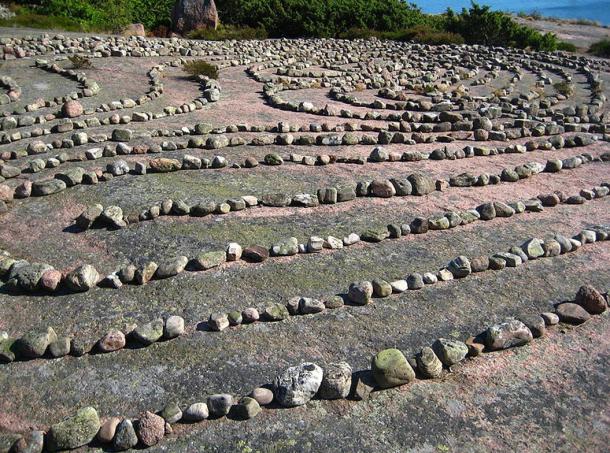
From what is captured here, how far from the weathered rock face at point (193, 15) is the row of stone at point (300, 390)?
24176 millimetres

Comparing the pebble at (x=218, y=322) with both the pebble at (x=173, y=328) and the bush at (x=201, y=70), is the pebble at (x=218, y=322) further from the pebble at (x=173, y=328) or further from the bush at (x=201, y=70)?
the bush at (x=201, y=70)

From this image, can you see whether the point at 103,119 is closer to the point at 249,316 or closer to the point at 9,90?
the point at 9,90

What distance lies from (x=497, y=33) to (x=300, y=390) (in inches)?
994

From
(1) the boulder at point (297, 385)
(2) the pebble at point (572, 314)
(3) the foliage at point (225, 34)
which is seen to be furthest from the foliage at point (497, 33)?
(1) the boulder at point (297, 385)

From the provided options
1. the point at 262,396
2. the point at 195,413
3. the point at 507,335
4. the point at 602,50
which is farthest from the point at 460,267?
the point at 602,50

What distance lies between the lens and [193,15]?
27.1m

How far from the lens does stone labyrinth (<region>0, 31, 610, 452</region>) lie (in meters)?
4.50

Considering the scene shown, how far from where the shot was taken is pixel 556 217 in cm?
818

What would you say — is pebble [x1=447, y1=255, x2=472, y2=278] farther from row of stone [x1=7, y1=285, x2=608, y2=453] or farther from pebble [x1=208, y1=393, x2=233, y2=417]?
pebble [x1=208, y1=393, x2=233, y2=417]

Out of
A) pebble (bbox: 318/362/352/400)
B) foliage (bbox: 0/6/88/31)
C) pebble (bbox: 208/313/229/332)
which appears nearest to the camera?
pebble (bbox: 318/362/352/400)

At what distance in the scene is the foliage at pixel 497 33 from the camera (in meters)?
25.9

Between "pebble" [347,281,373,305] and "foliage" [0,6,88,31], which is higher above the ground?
"foliage" [0,6,88,31]

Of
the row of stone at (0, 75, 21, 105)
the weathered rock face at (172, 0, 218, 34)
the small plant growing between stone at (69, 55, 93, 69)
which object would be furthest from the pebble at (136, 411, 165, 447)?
the weathered rock face at (172, 0, 218, 34)

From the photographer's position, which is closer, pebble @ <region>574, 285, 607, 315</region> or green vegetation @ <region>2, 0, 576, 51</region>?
pebble @ <region>574, 285, 607, 315</region>
